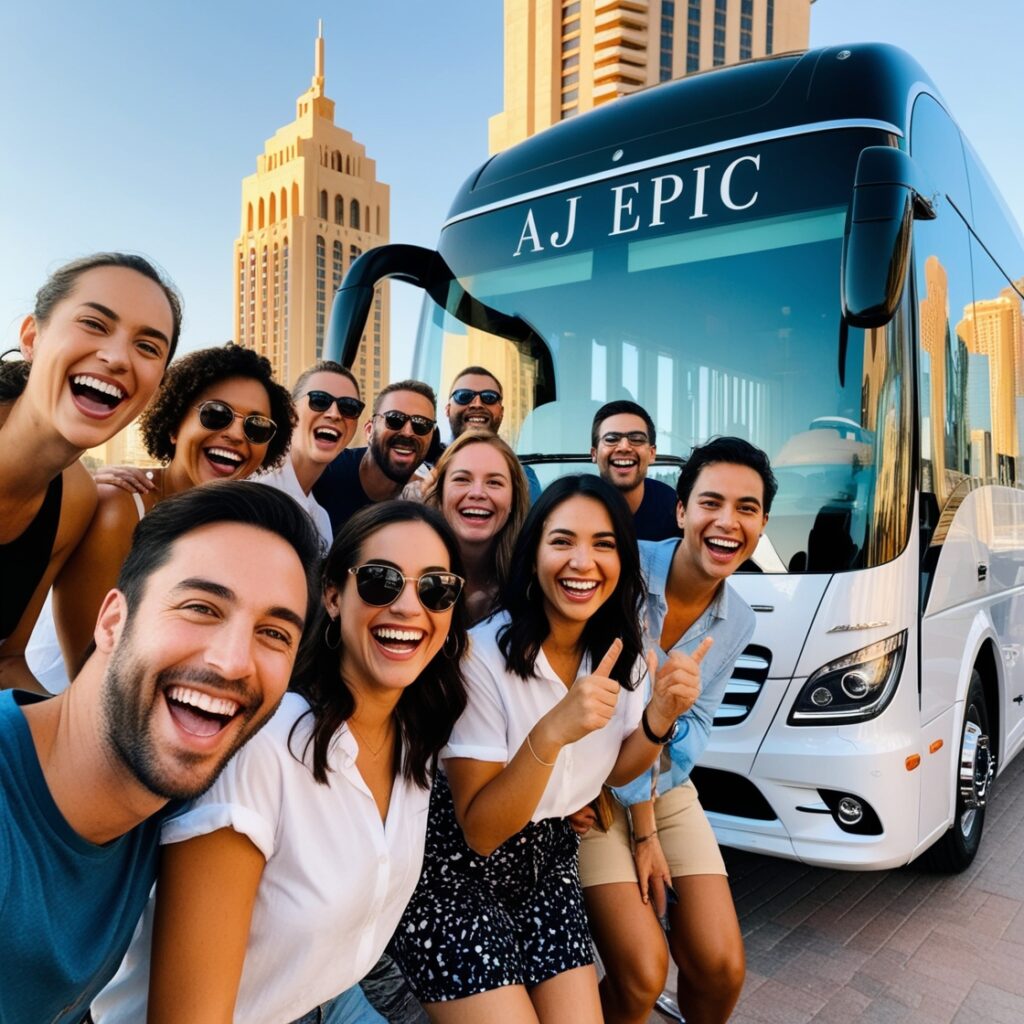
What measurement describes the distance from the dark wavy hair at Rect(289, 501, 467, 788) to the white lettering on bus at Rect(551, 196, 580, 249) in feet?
8.16

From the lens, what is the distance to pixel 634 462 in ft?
11.4

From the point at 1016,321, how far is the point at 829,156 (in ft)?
9.50

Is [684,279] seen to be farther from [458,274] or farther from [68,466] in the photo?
[68,466]

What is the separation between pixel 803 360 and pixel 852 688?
128 centimetres

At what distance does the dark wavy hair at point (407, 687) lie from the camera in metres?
1.75

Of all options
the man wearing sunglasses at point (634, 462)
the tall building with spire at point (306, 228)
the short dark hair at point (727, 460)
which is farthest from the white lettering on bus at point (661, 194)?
the tall building with spire at point (306, 228)

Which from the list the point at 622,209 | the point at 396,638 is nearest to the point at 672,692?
the point at 396,638

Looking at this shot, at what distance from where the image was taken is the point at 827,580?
3.18m

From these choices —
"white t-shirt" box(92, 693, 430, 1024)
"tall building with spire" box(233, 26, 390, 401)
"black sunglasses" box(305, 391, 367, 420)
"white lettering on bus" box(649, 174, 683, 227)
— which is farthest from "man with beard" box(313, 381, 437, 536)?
"tall building with spire" box(233, 26, 390, 401)

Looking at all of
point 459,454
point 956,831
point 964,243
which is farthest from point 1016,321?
point 459,454

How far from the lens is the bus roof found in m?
3.47

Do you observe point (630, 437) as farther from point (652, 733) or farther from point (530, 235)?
point (652, 733)

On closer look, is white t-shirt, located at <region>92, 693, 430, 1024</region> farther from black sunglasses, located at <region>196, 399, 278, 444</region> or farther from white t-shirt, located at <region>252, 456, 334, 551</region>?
white t-shirt, located at <region>252, 456, 334, 551</region>

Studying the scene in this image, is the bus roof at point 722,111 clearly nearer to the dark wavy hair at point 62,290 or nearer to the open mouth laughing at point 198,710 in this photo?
the dark wavy hair at point 62,290
